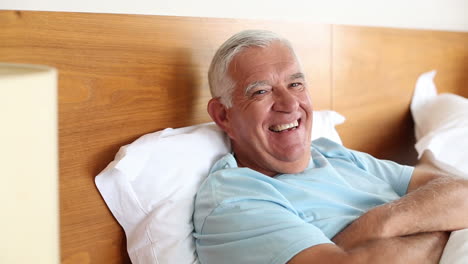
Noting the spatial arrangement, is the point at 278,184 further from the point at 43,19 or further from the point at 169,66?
the point at 43,19

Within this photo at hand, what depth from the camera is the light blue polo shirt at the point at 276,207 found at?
43.2 inches

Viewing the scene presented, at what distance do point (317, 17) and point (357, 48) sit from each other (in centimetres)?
20

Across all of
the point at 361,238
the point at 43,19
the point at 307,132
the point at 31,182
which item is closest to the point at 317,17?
the point at 307,132

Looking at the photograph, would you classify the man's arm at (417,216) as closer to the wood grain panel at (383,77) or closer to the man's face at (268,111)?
the man's face at (268,111)

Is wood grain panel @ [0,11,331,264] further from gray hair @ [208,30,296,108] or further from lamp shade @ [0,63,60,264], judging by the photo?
lamp shade @ [0,63,60,264]

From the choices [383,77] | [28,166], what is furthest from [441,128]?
[28,166]

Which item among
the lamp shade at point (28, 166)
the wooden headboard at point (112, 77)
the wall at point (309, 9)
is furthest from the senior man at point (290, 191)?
the lamp shade at point (28, 166)

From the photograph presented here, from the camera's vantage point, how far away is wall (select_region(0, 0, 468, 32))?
1248 mm

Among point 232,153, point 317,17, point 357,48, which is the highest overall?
point 317,17

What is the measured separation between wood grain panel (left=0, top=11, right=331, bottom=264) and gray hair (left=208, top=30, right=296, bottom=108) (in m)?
0.08

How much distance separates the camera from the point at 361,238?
3.92 ft

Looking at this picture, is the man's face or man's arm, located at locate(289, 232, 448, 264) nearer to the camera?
man's arm, located at locate(289, 232, 448, 264)

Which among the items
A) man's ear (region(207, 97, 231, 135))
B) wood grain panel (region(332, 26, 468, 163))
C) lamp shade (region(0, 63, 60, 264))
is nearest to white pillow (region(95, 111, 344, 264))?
man's ear (region(207, 97, 231, 135))

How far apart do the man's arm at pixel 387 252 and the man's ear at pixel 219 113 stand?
444mm
